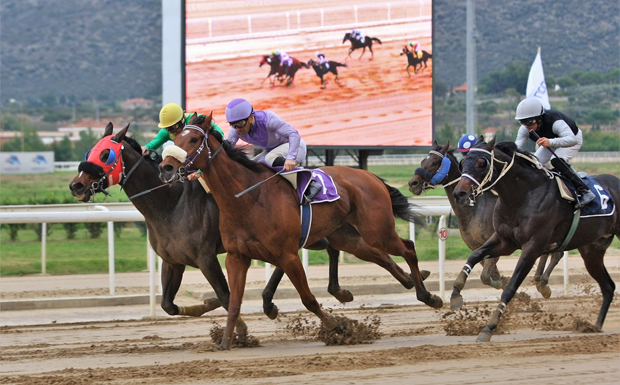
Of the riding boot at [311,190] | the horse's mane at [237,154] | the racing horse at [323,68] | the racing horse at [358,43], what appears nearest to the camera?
the horse's mane at [237,154]

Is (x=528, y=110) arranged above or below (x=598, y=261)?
above

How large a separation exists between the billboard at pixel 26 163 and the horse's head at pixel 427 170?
130 feet

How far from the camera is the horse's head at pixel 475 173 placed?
6512 millimetres

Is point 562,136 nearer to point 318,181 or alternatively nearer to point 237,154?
point 318,181

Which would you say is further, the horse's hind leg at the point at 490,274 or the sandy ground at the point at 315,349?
the horse's hind leg at the point at 490,274

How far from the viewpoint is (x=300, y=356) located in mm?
5867

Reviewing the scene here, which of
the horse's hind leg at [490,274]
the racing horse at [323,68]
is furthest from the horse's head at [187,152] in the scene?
the racing horse at [323,68]

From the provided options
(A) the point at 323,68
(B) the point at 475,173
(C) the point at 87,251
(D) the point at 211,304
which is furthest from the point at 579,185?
(C) the point at 87,251

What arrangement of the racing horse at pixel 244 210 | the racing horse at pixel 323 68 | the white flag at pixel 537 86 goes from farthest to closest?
the white flag at pixel 537 86
the racing horse at pixel 323 68
the racing horse at pixel 244 210

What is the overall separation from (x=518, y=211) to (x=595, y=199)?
84 centimetres

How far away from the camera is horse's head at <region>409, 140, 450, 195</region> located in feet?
27.1

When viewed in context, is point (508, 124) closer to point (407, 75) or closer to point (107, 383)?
point (407, 75)

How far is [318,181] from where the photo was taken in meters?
6.62

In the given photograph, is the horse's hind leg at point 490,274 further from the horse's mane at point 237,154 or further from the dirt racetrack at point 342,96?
the dirt racetrack at point 342,96
